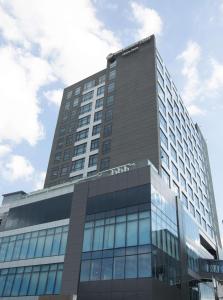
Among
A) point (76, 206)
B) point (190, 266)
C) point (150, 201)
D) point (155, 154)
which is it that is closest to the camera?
point (150, 201)

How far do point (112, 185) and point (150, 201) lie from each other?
5799mm

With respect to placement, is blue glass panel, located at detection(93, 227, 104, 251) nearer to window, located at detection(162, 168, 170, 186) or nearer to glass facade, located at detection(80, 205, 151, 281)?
glass facade, located at detection(80, 205, 151, 281)

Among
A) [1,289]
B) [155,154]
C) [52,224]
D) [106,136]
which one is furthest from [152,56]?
[1,289]

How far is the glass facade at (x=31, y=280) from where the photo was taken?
36719mm

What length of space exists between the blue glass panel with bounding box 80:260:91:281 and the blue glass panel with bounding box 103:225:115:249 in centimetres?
274

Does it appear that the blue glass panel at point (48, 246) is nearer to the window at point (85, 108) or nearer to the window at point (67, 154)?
the window at point (67, 154)

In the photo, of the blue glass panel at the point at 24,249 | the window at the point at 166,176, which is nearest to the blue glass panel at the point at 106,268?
the blue glass panel at the point at 24,249

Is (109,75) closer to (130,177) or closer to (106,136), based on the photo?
(106,136)

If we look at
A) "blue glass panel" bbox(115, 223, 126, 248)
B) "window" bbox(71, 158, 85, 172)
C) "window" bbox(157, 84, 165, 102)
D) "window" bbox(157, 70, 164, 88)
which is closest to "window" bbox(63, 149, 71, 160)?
"window" bbox(71, 158, 85, 172)

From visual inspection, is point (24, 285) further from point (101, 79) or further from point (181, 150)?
point (101, 79)

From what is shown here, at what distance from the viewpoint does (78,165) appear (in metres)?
62.9

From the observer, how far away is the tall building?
3362 centimetres

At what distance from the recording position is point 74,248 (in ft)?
122

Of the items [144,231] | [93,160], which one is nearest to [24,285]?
[144,231]
